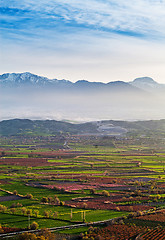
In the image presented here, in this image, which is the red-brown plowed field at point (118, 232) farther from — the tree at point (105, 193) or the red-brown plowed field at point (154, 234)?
the tree at point (105, 193)

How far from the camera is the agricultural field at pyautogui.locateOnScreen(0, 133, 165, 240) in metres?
33.2

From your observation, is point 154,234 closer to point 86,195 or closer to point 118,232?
point 118,232

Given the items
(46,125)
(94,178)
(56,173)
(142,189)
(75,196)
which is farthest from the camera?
(46,125)

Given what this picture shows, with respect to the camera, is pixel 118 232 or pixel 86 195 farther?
pixel 86 195

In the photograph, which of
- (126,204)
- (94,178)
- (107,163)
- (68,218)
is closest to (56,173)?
(94,178)

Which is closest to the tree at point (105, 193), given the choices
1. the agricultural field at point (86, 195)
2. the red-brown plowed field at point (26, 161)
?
the agricultural field at point (86, 195)

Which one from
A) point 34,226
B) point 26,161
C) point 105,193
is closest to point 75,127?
point 26,161

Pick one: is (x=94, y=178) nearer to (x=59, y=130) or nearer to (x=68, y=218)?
(x=68, y=218)

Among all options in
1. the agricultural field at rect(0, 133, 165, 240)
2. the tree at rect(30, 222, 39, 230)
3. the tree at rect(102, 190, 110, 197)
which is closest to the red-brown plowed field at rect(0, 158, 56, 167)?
the agricultural field at rect(0, 133, 165, 240)

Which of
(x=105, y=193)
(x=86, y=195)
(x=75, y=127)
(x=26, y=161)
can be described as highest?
(x=75, y=127)

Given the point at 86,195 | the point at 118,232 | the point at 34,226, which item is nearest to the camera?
the point at 118,232

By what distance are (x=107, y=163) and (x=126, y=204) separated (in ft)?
111

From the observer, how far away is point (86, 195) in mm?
46469

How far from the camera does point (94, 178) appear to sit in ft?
194
